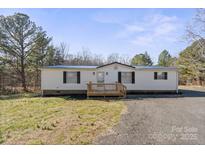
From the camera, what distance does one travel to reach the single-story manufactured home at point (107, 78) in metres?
15.0

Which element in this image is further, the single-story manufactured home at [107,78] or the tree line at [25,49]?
the tree line at [25,49]

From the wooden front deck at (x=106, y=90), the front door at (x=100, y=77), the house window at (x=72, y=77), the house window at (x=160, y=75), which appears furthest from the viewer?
the house window at (x=160, y=75)

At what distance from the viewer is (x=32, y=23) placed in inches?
794

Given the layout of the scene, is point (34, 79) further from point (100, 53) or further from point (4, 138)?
point (100, 53)

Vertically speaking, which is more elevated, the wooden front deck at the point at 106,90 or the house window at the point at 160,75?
the house window at the point at 160,75

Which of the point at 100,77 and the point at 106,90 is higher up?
the point at 100,77

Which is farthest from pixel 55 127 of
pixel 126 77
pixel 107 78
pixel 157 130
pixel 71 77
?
pixel 126 77

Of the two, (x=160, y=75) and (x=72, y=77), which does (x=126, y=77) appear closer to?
(x=160, y=75)

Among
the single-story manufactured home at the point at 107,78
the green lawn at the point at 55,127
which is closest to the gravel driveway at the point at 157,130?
the green lawn at the point at 55,127

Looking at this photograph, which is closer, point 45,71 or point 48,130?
point 48,130

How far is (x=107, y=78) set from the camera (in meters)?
15.4

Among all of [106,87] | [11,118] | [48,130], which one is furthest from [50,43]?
[48,130]

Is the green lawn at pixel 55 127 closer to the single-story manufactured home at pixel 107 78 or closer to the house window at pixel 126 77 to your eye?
the single-story manufactured home at pixel 107 78
